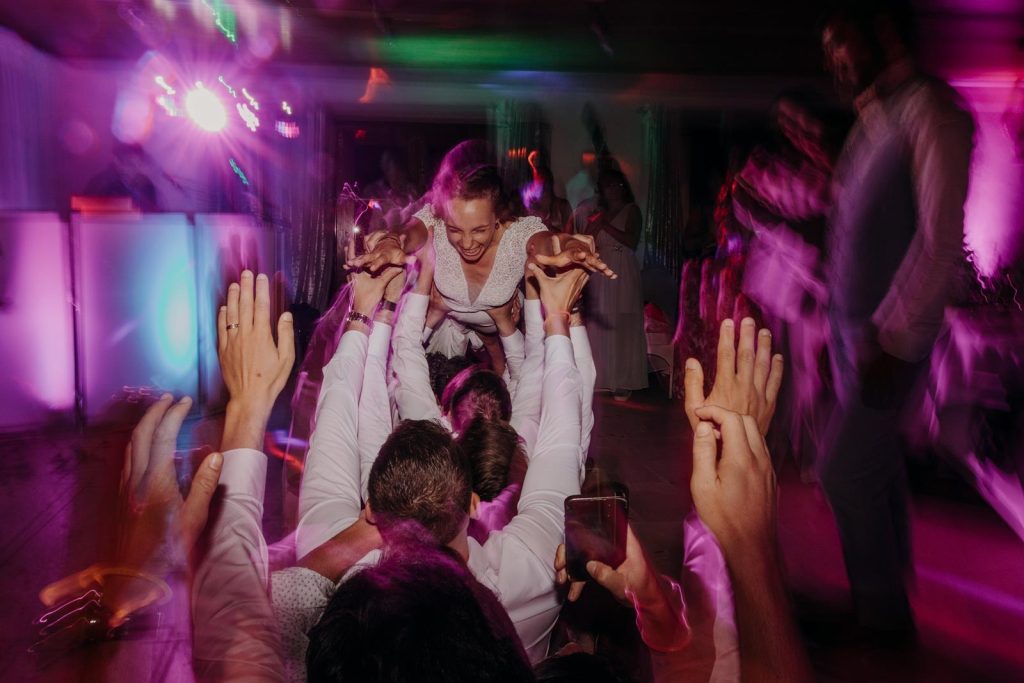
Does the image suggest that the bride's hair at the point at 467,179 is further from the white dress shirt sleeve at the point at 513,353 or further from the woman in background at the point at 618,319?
the woman in background at the point at 618,319

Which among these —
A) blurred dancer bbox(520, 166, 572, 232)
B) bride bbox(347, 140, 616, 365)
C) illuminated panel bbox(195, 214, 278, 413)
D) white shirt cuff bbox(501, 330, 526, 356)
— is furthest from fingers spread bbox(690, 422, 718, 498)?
blurred dancer bbox(520, 166, 572, 232)

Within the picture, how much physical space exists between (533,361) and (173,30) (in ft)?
23.2

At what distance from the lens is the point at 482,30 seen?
7117 mm

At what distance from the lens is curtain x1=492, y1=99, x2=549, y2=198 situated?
9.09 metres

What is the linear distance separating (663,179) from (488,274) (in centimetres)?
665

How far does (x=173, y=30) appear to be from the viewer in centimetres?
734

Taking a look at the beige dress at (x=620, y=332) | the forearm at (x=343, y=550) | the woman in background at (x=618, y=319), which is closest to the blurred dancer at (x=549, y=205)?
the woman in background at (x=618, y=319)

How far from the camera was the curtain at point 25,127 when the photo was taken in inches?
279

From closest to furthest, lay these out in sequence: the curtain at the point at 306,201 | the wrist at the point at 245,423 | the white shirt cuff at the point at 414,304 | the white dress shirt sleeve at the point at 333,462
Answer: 1. the wrist at the point at 245,423
2. the white dress shirt sleeve at the point at 333,462
3. the white shirt cuff at the point at 414,304
4. the curtain at the point at 306,201

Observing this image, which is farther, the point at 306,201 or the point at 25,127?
the point at 306,201

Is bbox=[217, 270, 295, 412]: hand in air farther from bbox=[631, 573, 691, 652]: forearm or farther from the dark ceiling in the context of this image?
the dark ceiling

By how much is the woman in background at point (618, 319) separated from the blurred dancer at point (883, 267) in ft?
12.5

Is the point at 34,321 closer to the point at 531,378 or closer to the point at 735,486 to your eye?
the point at 531,378

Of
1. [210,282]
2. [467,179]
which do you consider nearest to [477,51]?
[210,282]
